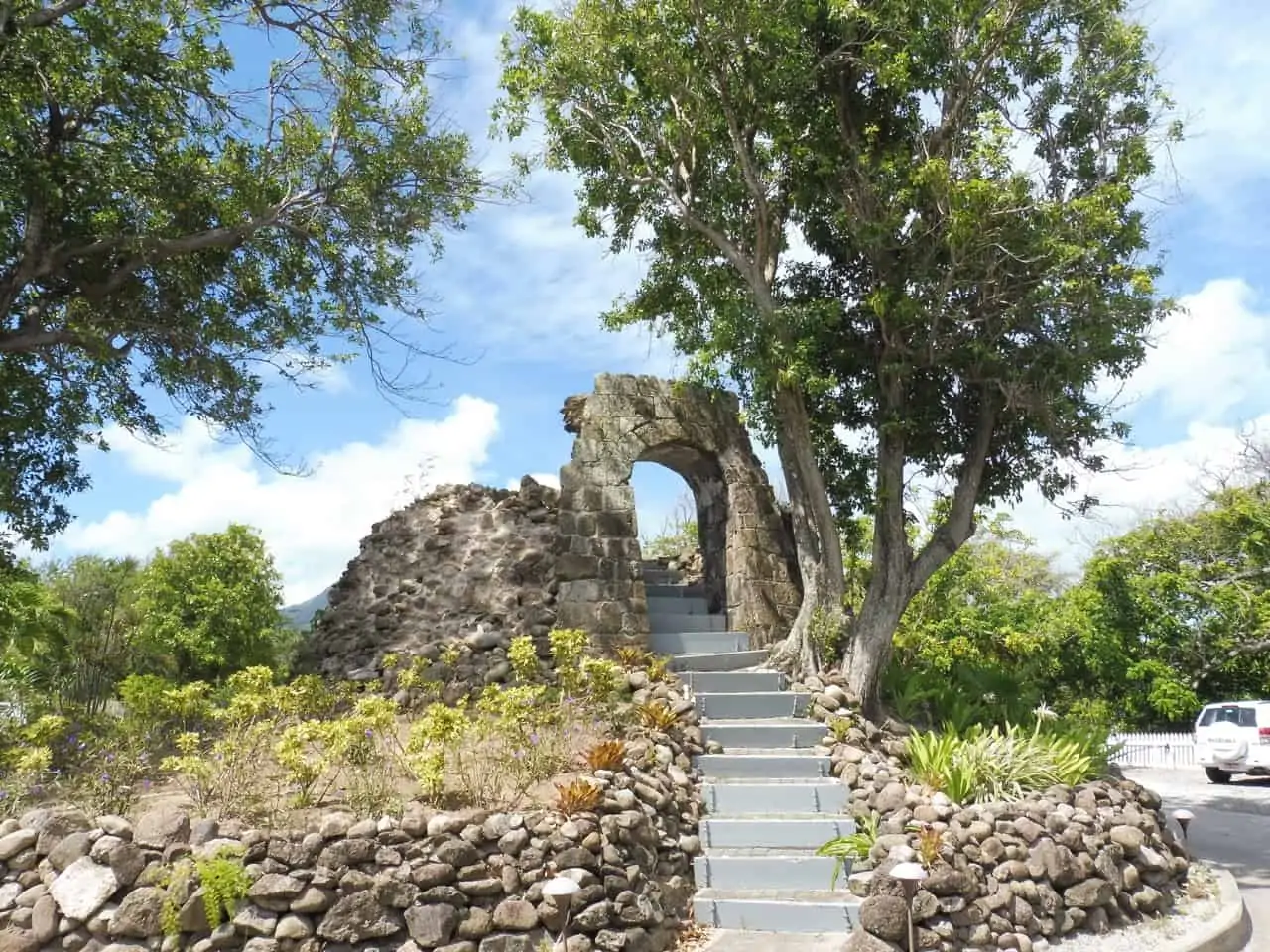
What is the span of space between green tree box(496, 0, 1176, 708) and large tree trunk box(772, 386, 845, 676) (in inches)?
1.1

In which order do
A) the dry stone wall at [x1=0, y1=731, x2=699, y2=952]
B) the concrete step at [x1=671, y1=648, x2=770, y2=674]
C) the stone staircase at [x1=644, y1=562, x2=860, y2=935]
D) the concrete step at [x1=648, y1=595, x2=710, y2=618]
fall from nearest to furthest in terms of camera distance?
the dry stone wall at [x1=0, y1=731, x2=699, y2=952] < the stone staircase at [x1=644, y1=562, x2=860, y2=935] < the concrete step at [x1=671, y1=648, x2=770, y2=674] < the concrete step at [x1=648, y1=595, x2=710, y2=618]

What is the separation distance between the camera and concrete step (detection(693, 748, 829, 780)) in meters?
8.20

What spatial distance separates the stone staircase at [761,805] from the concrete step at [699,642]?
0.04 metres

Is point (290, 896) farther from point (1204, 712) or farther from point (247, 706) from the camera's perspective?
point (1204, 712)

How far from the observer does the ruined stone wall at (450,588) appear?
1025cm

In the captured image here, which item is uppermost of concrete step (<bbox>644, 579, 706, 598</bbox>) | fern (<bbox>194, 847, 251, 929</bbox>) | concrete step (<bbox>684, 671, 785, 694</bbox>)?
concrete step (<bbox>644, 579, 706, 598</bbox>)

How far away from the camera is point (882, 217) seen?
9945 millimetres

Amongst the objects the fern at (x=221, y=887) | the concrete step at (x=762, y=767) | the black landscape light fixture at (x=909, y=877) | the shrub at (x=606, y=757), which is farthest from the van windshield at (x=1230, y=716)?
the fern at (x=221, y=887)

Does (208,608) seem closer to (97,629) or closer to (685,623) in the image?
(97,629)

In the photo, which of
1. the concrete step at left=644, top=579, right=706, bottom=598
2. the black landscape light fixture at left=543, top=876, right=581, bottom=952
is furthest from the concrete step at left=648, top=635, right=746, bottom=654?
the black landscape light fixture at left=543, top=876, right=581, bottom=952

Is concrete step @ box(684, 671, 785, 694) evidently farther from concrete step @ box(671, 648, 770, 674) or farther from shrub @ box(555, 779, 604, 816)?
shrub @ box(555, 779, 604, 816)

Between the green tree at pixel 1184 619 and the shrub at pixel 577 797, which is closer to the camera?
the shrub at pixel 577 797

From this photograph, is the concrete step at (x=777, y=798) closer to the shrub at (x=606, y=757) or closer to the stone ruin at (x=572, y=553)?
the shrub at (x=606, y=757)

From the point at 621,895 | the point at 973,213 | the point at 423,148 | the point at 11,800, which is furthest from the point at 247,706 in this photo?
the point at 973,213
